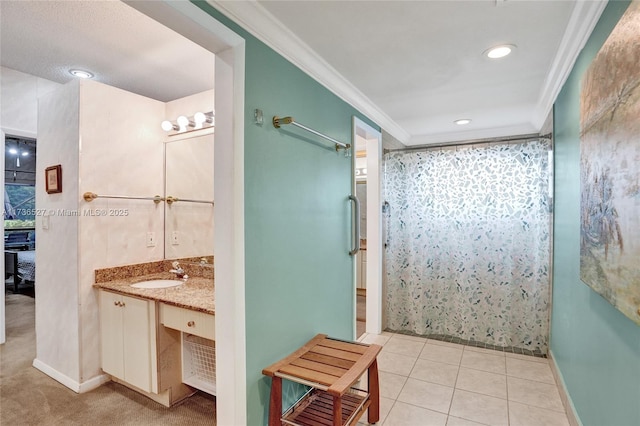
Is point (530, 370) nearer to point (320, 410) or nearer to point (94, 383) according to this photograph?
point (320, 410)

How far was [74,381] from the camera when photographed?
7.93ft

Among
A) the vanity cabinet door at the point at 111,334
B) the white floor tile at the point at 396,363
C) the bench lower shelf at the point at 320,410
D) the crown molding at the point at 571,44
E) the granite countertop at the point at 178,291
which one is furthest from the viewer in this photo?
the white floor tile at the point at 396,363

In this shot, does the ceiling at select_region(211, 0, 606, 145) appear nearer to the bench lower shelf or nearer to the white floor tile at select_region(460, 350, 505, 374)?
the bench lower shelf

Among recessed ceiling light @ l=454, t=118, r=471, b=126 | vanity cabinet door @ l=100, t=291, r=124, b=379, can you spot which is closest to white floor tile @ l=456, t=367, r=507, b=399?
recessed ceiling light @ l=454, t=118, r=471, b=126

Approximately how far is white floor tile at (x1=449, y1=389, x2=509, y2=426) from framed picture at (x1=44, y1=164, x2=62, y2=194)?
10.6 feet

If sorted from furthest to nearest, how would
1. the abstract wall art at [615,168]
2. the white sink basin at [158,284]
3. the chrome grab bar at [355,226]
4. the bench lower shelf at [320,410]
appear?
the chrome grab bar at [355,226], the white sink basin at [158,284], the bench lower shelf at [320,410], the abstract wall art at [615,168]

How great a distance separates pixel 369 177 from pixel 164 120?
6.65 feet

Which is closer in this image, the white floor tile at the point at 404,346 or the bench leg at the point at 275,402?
the bench leg at the point at 275,402

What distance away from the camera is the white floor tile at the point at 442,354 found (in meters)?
2.92

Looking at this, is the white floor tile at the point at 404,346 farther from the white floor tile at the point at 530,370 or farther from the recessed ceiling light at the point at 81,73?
the recessed ceiling light at the point at 81,73

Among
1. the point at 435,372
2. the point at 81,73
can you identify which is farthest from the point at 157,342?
the point at 81,73

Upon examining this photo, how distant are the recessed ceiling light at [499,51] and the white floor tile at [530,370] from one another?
7.83 ft

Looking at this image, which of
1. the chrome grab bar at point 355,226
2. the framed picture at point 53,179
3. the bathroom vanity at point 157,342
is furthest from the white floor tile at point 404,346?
the framed picture at point 53,179

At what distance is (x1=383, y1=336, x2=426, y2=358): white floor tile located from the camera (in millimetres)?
3080
